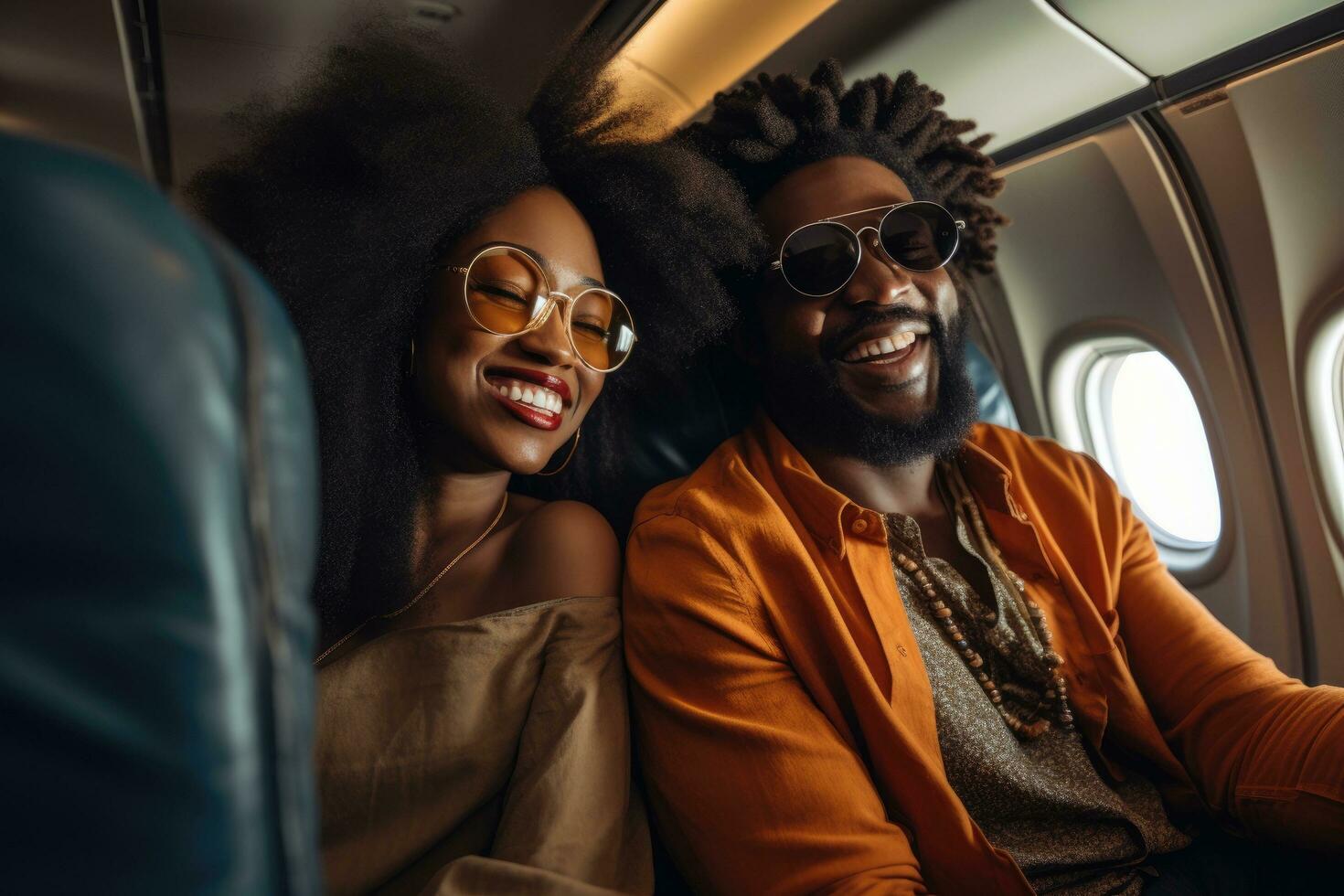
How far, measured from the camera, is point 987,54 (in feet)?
7.64

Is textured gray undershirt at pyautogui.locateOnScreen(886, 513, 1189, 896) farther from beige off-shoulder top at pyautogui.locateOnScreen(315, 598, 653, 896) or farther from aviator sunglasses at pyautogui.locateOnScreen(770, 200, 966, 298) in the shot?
aviator sunglasses at pyautogui.locateOnScreen(770, 200, 966, 298)

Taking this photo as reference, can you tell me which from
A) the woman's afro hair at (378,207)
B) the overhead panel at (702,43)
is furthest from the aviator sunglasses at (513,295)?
the overhead panel at (702,43)

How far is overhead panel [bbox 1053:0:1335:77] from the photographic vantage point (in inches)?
75.4

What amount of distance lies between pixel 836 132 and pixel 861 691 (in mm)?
1321

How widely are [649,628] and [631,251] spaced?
2.89 feet

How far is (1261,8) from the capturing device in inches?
75.2

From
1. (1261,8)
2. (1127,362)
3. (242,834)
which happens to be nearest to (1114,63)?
(1261,8)

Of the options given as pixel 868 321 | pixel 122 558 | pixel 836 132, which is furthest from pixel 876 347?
pixel 122 558

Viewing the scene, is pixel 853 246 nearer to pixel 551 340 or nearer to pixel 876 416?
pixel 876 416

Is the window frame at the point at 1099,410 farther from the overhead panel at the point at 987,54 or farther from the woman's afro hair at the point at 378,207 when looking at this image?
the woman's afro hair at the point at 378,207

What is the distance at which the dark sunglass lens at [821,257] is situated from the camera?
1.79 meters

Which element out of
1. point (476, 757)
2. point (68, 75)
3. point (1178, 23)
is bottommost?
point (68, 75)

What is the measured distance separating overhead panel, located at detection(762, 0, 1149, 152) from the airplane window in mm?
1026

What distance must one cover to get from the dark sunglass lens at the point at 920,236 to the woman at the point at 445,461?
0.42 m
